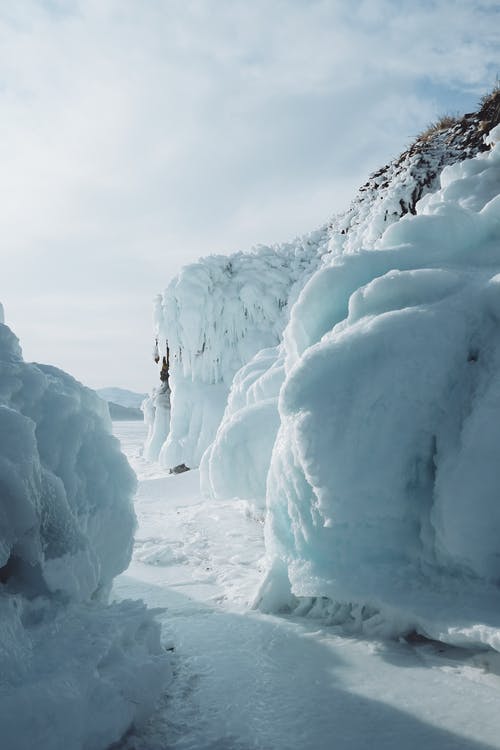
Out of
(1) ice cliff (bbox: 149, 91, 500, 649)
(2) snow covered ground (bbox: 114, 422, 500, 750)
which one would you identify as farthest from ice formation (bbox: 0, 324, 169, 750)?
(1) ice cliff (bbox: 149, 91, 500, 649)

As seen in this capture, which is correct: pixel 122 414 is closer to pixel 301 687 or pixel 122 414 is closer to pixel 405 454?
pixel 405 454

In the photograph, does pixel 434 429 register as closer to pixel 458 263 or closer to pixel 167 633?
pixel 458 263

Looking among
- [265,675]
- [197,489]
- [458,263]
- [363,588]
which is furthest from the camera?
[197,489]

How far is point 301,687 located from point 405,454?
5.04 ft

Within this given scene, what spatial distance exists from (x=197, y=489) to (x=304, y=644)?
23.8 ft

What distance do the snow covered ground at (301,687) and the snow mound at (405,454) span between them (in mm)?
250

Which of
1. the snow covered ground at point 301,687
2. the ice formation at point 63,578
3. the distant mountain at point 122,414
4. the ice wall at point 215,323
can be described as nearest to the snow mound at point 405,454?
the snow covered ground at point 301,687

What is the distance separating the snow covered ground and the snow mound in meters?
0.25

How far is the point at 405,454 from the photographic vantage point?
351cm

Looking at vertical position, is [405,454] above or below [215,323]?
below

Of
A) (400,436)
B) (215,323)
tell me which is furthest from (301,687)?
(215,323)

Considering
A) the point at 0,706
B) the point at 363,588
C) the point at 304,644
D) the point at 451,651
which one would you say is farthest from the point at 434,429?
the point at 0,706

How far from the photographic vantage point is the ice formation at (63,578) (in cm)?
216

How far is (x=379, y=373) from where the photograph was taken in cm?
361
